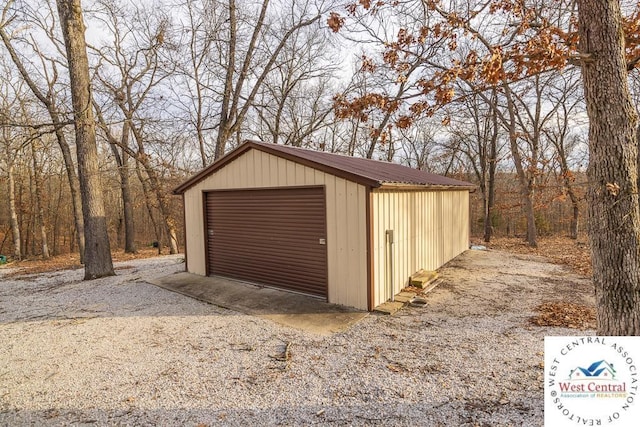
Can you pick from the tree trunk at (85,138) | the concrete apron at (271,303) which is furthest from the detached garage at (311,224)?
the tree trunk at (85,138)

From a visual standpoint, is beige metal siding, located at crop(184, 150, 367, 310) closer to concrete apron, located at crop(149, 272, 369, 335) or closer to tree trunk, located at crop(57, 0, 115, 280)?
concrete apron, located at crop(149, 272, 369, 335)

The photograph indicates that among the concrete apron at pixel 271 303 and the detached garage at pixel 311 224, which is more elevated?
the detached garage at pixel 311 224

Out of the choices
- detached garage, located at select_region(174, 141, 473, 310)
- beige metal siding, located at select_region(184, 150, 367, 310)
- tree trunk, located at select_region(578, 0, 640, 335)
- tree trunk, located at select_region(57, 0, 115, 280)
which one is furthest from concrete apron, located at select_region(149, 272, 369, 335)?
tree trunk, located at select_region(578, 0, 640, 335)

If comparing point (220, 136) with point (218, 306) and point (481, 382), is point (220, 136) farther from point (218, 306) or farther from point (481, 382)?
point (481, 382)

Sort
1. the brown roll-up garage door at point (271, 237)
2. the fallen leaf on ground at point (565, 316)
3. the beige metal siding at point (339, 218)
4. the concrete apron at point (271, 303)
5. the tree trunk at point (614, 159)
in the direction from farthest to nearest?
the brown roll-up garage door at point (271, 237), the beige metal siding at point (339, 218), the concrete apron at point (271, 303), the fallen leaf on ground at point (565, 316), the tree trunk at point (614, 159)

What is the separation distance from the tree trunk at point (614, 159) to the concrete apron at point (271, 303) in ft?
10.9

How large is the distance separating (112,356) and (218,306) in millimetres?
2096

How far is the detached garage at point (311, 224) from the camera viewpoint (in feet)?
19.2

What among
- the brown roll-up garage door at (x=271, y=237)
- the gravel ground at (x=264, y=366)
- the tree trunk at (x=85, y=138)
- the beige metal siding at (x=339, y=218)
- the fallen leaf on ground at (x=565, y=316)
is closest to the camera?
the gravel ground at (x=264, y=366)

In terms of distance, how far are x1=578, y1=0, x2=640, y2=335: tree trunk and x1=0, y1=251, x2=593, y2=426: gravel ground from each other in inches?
50.7

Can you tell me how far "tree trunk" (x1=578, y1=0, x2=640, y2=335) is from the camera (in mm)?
2748

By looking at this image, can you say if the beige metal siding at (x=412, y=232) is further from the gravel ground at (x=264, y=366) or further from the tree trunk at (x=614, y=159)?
the tree trunk at (x=614, y=159)

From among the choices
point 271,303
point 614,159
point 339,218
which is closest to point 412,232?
point 339,218

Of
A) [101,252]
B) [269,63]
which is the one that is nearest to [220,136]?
[269,63]
